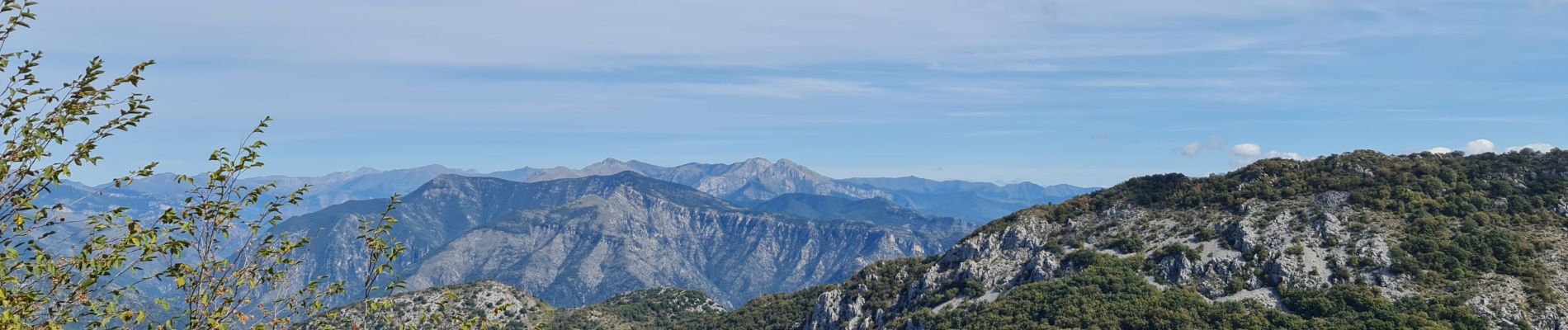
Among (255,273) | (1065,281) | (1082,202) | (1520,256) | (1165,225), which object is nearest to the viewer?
(255,273)

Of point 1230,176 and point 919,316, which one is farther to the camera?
point 1230,176

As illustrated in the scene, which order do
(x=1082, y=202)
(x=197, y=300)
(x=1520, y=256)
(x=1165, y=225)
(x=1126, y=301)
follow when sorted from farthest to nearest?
(x=1082, y=202) < (x=1165, y=225) < (x=1126, y=301) < (x=1520, y=256) < (x=197, y=300)

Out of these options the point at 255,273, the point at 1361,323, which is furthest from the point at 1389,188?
the point at 255,273

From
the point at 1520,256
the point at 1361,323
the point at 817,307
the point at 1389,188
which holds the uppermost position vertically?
the point at 1389,188

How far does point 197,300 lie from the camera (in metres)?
21.4

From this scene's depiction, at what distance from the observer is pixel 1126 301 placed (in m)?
99.6

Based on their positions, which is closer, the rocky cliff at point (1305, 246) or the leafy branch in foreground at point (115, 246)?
the leafy branch in foreground at point (115, 246)

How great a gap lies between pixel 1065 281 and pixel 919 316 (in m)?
20.7

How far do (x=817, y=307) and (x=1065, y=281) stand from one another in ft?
143

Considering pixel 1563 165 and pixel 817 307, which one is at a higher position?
pixel 1563 165

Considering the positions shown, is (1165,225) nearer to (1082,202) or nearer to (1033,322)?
(1082,202)

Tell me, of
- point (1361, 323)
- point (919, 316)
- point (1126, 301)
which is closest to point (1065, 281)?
point (1126, 301)

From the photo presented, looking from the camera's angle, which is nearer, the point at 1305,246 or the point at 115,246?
the point at 115,246

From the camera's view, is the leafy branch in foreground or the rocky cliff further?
the rocky cliff
